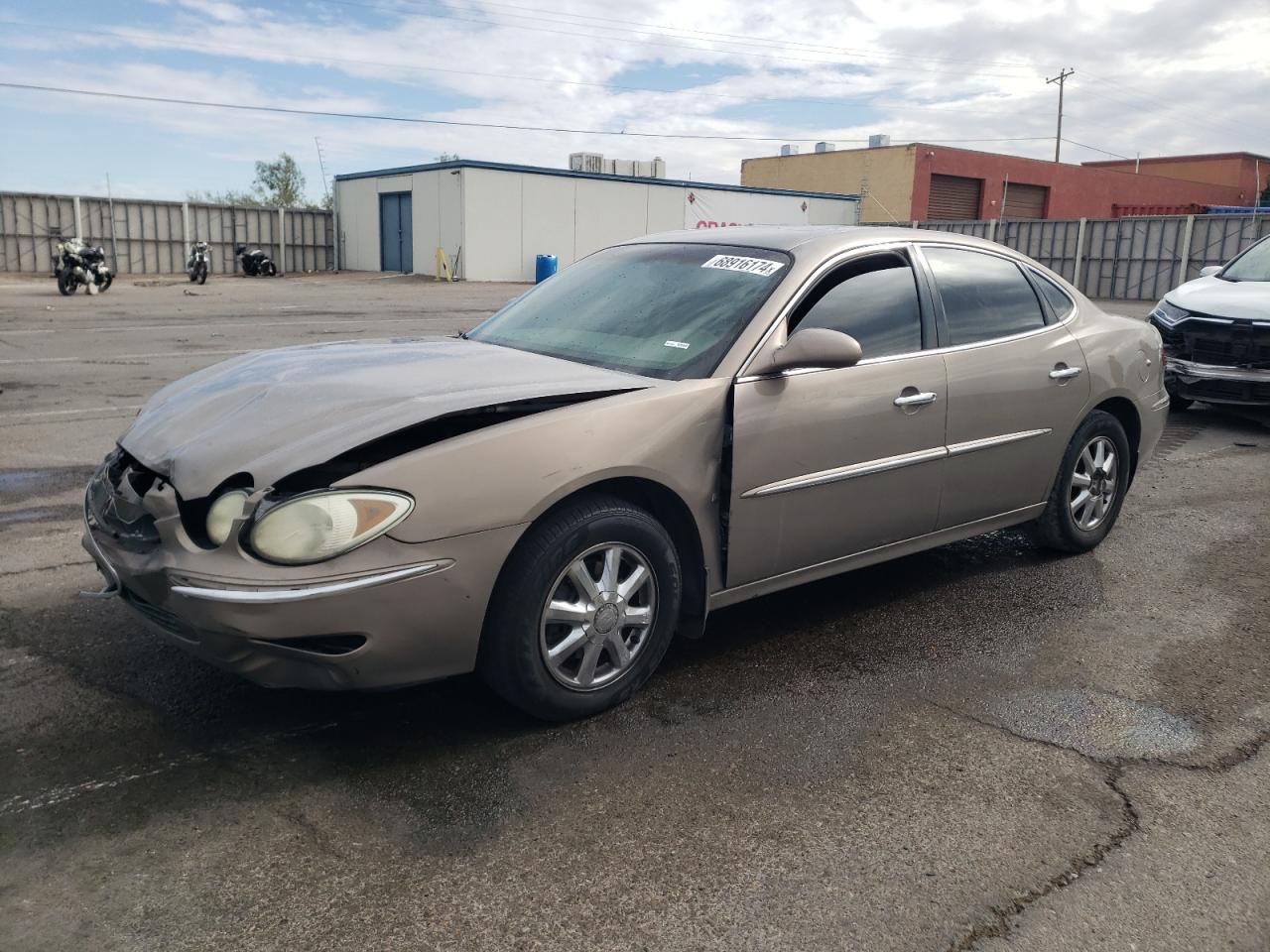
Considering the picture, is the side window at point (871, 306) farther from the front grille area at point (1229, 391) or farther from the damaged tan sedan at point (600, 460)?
the front grille area at point (1229, 391)

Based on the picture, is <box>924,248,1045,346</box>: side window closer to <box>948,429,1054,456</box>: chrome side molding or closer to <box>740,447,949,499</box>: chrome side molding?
<box>948,429,1054,456</box>: chrome side molding

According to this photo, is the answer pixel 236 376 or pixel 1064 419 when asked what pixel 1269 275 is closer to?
pixel 1064 419

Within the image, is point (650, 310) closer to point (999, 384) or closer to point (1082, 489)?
point (999, 384)

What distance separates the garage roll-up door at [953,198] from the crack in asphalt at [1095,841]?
Answer: 47890mm

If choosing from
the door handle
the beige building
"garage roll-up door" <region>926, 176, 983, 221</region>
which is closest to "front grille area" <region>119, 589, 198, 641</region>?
the door handle

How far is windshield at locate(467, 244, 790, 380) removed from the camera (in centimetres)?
385

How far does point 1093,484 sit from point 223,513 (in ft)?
13.7

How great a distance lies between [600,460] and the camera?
3291 mm

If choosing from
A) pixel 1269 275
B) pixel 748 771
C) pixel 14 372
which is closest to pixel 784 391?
pixel 748 771

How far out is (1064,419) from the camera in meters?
5.00

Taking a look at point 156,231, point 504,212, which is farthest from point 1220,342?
point 156,231

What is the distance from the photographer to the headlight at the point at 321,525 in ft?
9.43

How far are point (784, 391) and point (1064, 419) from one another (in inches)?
75.4

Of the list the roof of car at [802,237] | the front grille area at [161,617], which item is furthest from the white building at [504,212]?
the front grille area at [161,617]
